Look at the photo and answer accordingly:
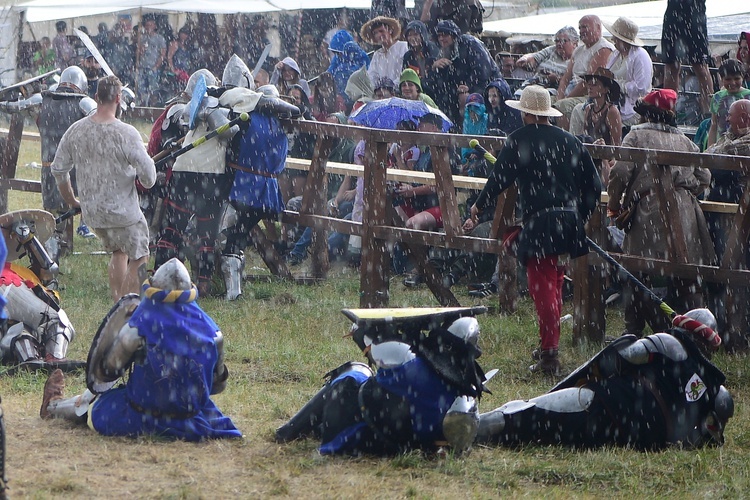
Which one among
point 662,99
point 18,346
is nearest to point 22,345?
point 18,346

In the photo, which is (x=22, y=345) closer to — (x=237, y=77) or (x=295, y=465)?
(x=295, y=465)

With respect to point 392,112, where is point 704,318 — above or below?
below

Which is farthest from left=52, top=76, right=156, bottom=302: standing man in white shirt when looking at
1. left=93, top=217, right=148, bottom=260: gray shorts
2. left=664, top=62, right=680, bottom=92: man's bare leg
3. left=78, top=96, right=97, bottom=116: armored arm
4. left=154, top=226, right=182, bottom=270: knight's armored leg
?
left=664, top=62, right=680, bottom=92: man's bare leg

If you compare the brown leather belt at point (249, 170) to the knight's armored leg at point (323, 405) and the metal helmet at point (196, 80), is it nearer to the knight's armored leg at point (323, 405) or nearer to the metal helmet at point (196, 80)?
the metal helmet at point (196, 80)

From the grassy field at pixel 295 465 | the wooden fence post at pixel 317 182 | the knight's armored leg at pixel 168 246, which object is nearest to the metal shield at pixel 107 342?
the grassy field at pixel 295 465

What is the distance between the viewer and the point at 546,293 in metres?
7.00

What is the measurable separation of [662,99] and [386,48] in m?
5.28

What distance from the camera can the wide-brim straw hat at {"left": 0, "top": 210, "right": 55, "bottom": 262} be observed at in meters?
7.56

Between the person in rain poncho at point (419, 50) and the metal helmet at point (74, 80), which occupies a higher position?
the person in rain poncho at point (419, 50)

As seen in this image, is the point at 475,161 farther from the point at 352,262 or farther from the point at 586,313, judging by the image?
the point at 586,313

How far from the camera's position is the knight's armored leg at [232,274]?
9.51m

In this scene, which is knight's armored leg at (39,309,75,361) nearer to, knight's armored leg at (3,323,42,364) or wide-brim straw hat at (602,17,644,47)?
knight's armored leg at (3,323,42,364)

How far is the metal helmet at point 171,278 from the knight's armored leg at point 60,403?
0.81 m

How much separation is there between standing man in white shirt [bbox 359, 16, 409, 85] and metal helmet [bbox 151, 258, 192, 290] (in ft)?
24.3
